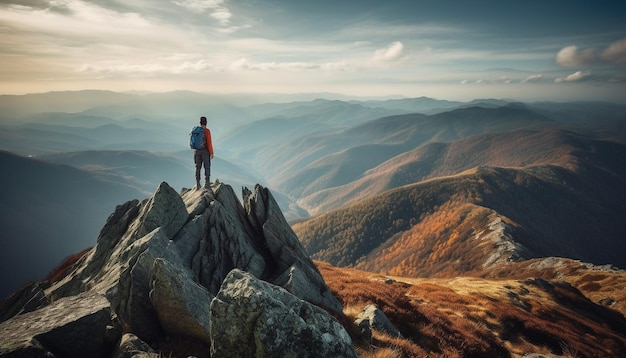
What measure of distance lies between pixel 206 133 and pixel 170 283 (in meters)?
17.1

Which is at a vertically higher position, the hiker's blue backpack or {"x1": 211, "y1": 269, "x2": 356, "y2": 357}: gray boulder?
the hiker's blue backpack

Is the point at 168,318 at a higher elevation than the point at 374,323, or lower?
higher

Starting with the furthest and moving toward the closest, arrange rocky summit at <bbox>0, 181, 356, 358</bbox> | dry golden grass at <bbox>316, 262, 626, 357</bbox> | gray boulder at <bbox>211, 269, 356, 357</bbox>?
dry golden grass at <bbox>316, 262, 626, 357</bbox>
rocky summit at <bbox>0, 181, 356, 358</bbox>
gray boulder at <bbox>211, 269, 356, 357</bbox>

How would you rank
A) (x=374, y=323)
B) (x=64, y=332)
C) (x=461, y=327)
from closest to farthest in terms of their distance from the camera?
(x=64, y=332)
(x=374, y=323)
(x=461, y=327)

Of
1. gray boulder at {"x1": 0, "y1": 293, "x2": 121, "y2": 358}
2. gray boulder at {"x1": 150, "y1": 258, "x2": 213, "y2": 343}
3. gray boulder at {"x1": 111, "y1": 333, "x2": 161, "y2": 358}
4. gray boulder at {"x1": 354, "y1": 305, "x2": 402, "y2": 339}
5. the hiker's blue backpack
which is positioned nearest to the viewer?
gray boulder at {"x1": 0, "y1": 293, "x2": 121, "y2": 358}

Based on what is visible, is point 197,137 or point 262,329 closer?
point 262,329

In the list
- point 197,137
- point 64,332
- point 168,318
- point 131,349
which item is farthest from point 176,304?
point 197,137

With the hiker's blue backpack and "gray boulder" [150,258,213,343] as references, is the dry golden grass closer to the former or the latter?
"gray boulder" [150,258,213,343]

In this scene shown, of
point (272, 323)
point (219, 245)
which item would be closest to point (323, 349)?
point (272, 323)

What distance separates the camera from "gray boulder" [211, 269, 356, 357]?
7.66m

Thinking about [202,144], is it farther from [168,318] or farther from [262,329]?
[262,329]

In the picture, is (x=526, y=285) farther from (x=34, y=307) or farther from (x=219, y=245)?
(x=34, y=307)

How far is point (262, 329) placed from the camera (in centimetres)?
765

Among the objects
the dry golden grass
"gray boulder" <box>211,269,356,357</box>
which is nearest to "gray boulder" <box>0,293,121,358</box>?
"gray boulder" <box>211,269,356,357</box>
